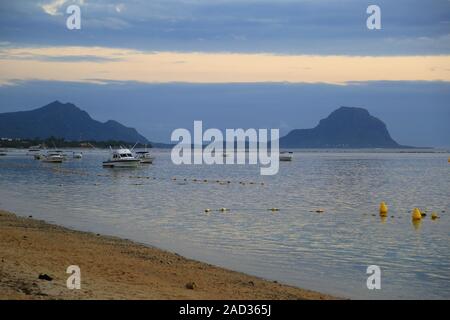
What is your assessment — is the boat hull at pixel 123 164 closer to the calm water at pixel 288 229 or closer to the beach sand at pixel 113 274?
the calm water at pixel 288 229

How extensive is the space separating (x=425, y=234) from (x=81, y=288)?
58.9 feet

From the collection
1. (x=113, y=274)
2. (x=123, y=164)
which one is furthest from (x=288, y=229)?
(x=123, y=164)

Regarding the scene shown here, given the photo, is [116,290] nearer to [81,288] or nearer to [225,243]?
[81,288]

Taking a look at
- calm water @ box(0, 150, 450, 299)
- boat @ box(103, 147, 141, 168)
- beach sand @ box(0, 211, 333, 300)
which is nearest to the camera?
beach sand @ box(0, 211, 333, 300)

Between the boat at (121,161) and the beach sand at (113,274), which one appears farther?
the boat at (121,161)

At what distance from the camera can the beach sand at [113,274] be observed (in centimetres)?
1189

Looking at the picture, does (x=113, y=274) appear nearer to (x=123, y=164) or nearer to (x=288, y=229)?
(x=288, y=229)

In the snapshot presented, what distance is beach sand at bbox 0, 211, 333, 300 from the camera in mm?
11891

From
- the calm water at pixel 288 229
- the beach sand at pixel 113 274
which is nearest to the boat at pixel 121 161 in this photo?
the calm water at pixel 288 229

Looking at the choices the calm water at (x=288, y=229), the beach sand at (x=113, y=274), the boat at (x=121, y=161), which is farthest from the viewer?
the boat at (x=121, y=161)

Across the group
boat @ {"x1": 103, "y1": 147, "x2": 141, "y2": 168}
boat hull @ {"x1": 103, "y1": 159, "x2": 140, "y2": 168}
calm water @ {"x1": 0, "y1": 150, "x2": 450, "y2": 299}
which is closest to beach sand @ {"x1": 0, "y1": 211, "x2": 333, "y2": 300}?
calm water @ {"x1": 0, "y1": 150, "x2": 450, "y2": 299}

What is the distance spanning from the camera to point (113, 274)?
14.4 meters

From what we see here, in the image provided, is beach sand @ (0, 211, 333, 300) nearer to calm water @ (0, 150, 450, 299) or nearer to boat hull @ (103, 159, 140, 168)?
calm water @ (0, 150, 450, 299)
